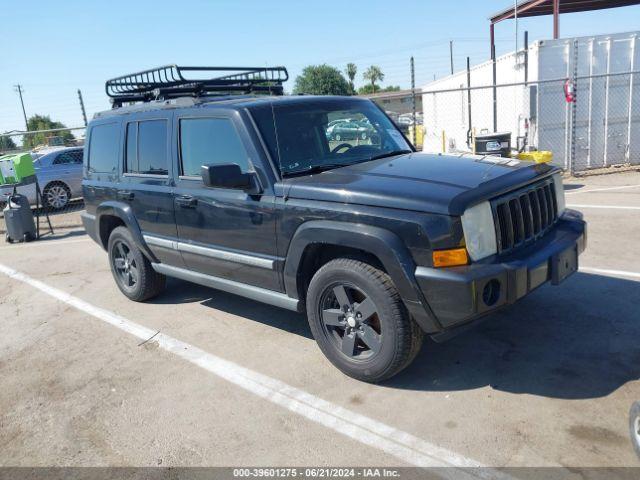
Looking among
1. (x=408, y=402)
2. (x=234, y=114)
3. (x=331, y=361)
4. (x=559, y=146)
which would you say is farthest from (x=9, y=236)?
(x=559, y=146)

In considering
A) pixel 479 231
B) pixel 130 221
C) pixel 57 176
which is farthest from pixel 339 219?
pixel 57 176

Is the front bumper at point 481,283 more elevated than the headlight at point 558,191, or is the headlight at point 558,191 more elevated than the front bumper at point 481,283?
the headlight at point 558,191

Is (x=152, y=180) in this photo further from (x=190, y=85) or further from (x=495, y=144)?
(x=495, y=144)

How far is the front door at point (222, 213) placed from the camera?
411 centimetres

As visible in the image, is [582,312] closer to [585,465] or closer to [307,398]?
[585,465]

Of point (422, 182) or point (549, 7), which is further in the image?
point (549, 7)

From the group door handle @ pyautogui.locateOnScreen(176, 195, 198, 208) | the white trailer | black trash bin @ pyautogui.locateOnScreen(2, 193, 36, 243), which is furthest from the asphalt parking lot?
the white trailer

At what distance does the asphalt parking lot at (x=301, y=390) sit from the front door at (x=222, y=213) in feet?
2.20

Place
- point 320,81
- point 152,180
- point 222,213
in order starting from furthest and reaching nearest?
point 320,81, point 152,180, point 222,213

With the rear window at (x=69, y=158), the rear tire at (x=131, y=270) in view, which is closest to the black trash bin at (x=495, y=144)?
the rear tire at (x=131, y=270)

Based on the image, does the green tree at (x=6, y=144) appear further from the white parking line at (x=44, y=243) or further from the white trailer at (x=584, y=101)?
the white trailer at (x=584, y=101)

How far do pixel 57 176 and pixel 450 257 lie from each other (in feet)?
40.3

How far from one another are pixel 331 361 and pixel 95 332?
2.55 metres

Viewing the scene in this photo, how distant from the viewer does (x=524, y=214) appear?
3641 millimetres
